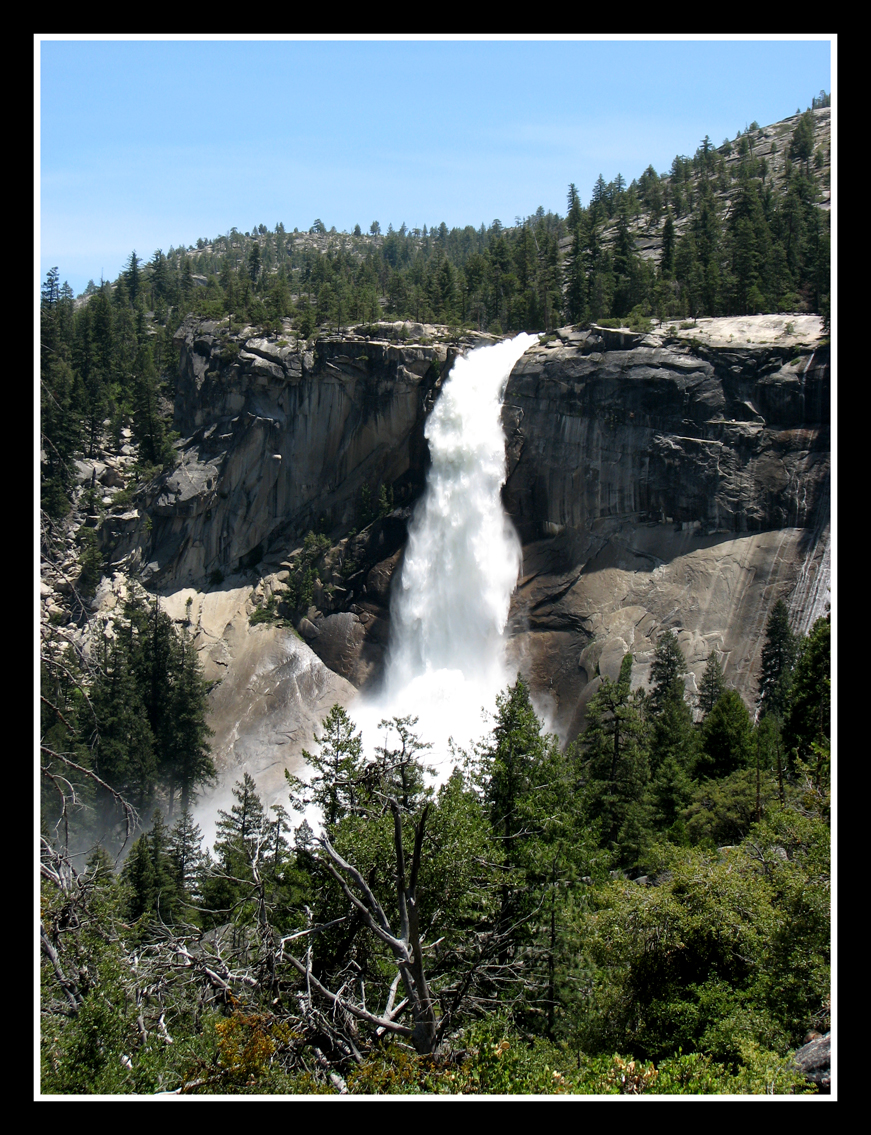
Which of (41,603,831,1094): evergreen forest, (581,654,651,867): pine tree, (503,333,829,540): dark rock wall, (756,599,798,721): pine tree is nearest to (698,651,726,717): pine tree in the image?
(756,599,798,721): pine tree

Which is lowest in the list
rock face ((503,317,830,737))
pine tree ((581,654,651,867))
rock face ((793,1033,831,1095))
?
pine tree ((581,654,651,867))

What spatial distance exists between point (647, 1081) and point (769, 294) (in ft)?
200

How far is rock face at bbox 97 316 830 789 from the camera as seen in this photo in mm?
51094

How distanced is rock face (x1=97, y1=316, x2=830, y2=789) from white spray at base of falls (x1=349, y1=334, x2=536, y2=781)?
1274 millimetres

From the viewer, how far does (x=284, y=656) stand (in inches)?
2544

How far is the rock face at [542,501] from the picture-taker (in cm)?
5109

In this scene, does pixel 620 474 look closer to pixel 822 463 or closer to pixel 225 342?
pixel 822 463

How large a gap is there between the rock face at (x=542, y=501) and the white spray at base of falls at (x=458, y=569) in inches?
50.2

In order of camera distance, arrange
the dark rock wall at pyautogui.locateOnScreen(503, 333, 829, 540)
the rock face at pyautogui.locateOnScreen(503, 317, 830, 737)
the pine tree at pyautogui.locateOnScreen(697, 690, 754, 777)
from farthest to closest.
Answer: the dark rock wall at pyautogui.locateOnScreen(503, 333, 829, 540) < the rock face at pyautogui.locateOnScreen(503, 317, 830, 737) < the pine tree at pyautogui.locateOnScreen(697, 690, 754, 777)

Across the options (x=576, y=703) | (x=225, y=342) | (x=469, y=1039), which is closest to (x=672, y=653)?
(x=576, y=703)

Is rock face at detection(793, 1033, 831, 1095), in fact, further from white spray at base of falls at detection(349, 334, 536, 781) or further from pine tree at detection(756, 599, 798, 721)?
white spray at base of falls at detection(349, 334, 536, 781)

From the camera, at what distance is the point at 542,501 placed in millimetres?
58906

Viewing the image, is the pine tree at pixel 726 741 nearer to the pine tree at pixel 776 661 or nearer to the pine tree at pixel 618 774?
the pine tree at pixel 618 774

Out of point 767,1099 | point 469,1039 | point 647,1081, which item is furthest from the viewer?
point 469,1039
